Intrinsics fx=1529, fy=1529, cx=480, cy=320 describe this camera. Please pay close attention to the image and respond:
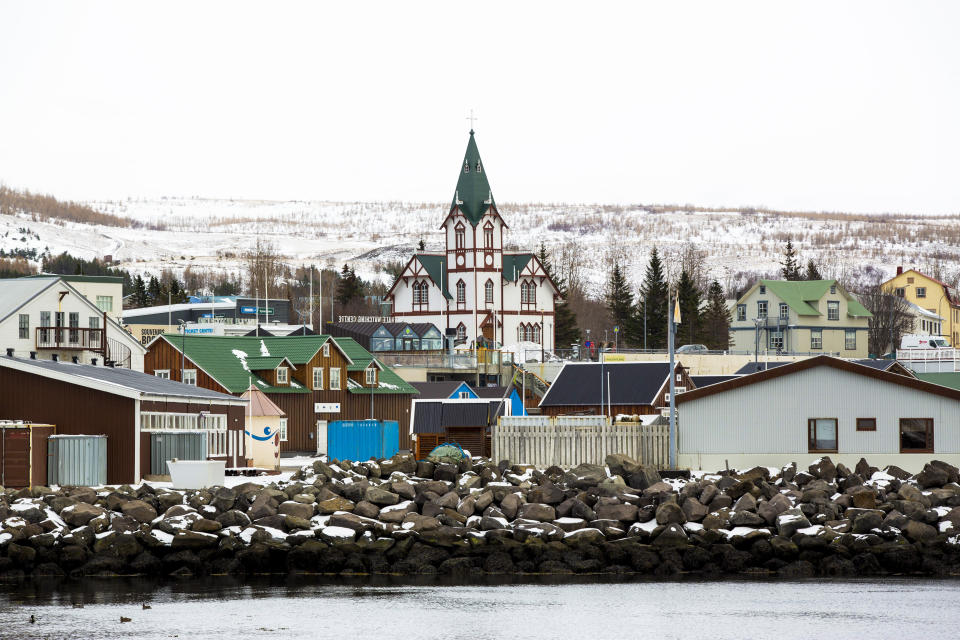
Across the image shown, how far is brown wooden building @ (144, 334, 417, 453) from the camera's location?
66562 millimetres

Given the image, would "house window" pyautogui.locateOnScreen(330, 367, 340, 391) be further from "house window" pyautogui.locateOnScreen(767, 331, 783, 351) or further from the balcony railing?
"house window" pyautogui.locateOnScreen(767, 331, 783, 351)

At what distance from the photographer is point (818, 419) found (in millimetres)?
44094

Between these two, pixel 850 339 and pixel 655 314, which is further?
pixel 655 314

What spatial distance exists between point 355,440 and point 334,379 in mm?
8249

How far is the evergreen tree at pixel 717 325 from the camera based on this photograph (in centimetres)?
13912

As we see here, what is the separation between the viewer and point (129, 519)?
3662 cm

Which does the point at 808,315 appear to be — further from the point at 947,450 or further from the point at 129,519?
the point at 129,519

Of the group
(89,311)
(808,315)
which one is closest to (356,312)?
(808,315)

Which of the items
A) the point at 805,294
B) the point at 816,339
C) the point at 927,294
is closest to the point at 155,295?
the point at 805,294

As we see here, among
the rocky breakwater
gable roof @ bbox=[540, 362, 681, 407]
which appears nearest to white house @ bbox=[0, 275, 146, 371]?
gable roof @ bbox=[540, 362, 681, 407]

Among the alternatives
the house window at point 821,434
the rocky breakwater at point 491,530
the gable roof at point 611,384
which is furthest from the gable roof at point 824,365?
the gable roof at point 611,384

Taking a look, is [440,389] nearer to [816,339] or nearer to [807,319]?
[807,319]

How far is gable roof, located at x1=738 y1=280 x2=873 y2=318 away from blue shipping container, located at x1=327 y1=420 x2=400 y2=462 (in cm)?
6671

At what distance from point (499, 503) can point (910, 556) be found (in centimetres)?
1026
